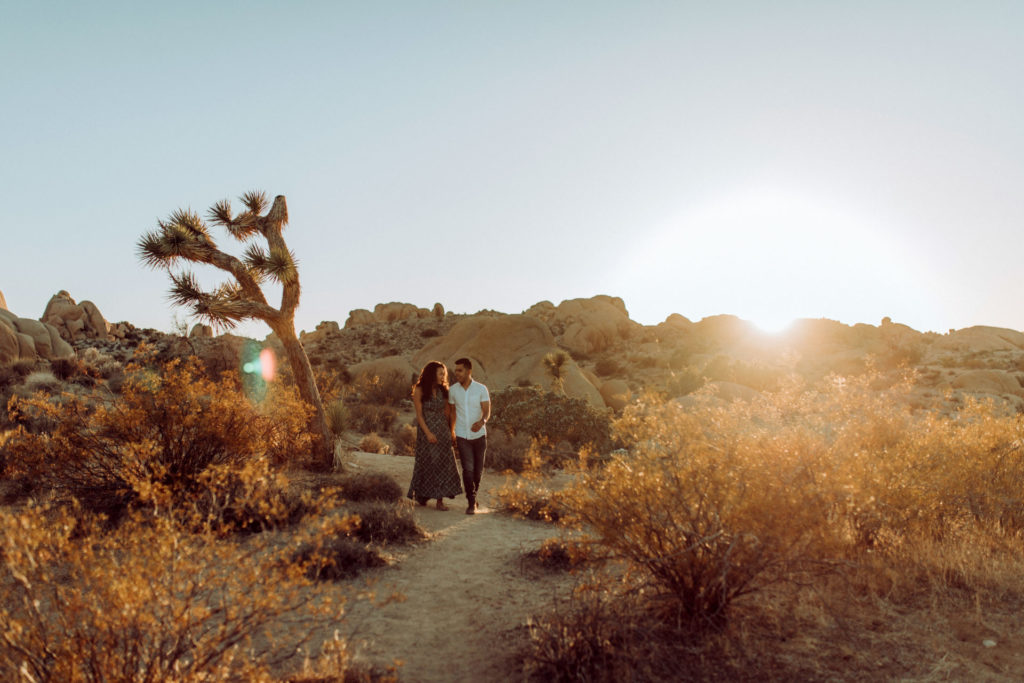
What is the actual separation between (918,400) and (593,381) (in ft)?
45.3

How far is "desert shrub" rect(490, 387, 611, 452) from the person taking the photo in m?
16.0

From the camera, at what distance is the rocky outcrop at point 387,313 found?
56.8 meters

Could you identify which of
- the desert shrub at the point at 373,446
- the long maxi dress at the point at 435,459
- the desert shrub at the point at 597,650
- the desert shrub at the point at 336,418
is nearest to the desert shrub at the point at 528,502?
the long maxi dress at the point at 435,459

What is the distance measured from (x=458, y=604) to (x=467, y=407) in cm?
334

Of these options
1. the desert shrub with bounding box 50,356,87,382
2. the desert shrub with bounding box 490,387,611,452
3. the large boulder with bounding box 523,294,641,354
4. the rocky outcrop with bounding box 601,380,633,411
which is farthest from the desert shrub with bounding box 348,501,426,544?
the large boulder with bounding box 523,294,641,354

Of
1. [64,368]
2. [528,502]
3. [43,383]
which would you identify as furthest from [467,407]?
[64,368]

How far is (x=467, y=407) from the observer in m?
7.95

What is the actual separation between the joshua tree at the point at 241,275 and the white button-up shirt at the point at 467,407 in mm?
3127

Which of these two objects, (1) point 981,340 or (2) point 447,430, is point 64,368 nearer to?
(2) point 447,430

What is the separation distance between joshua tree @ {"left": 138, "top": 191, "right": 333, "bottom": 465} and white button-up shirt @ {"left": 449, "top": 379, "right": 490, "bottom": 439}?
10.3 ft

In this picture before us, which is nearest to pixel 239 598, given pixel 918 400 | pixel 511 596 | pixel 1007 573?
pixel 511 596

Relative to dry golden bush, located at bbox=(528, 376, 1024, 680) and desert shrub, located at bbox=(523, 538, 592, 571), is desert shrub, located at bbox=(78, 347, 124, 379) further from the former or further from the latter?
dry golden bush, located at bbox=(528, 376, 1024, 680)

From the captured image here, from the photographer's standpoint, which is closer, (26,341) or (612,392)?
(26,341)

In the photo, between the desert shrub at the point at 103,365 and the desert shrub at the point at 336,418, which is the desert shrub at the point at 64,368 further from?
the desert shrub at the point at 336,418
